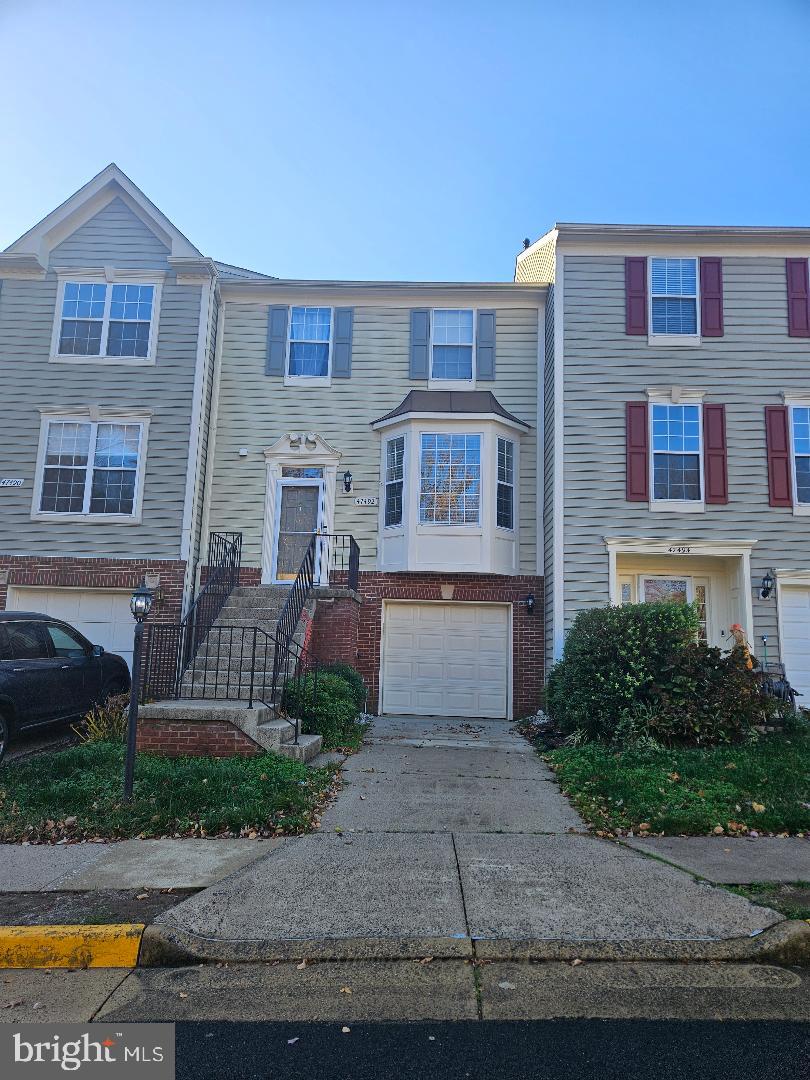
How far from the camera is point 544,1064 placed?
3.02 meters

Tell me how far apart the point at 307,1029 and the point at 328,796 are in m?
3.69

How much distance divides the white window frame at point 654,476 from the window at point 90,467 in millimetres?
9038

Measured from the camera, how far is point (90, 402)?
43.3 ft

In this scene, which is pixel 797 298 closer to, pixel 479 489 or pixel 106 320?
pixel 479 489

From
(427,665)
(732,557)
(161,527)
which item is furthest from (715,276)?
(161,527)

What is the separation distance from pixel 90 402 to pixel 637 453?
32.0 ft

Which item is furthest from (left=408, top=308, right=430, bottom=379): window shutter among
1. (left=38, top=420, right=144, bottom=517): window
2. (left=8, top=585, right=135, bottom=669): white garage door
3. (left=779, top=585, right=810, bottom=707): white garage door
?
(left=779, top=585, right=810, bottom=707): white garage door

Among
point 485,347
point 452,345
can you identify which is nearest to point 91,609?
point 452,345

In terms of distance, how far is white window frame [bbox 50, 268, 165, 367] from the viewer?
13.3m

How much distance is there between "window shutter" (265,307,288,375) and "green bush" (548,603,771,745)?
7928mm

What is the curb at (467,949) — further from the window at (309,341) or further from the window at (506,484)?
the window at (309,341)

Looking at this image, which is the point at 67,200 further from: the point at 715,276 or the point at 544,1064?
the point at 544,1064

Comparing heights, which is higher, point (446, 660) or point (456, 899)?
point (446, 660)

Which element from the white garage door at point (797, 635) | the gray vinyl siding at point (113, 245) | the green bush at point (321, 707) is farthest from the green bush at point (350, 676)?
the gray vinyl siding at point (113, 245)
